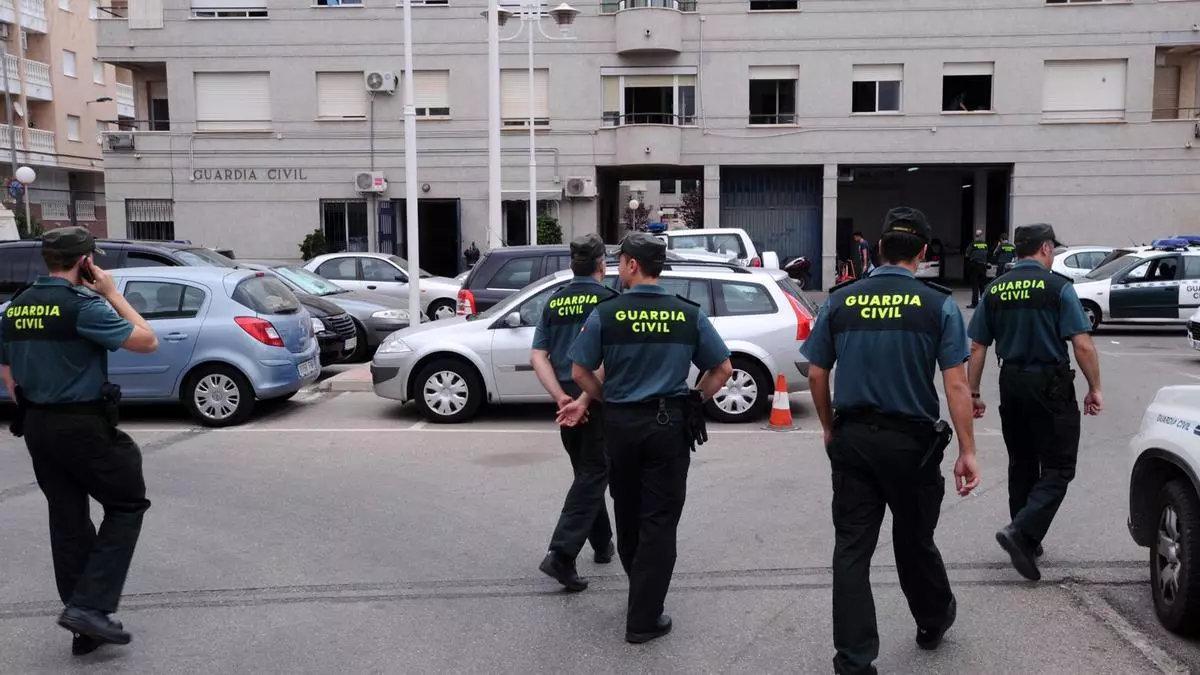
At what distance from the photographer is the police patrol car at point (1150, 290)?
18.8 m

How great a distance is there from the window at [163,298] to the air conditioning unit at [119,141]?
73.2 feet

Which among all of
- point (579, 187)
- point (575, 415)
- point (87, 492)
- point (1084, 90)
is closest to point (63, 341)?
point (87, 492)

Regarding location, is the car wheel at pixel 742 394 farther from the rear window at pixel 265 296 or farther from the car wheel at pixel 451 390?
the rear window at pixel 265 296

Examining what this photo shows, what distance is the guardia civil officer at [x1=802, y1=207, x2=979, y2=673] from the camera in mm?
4172

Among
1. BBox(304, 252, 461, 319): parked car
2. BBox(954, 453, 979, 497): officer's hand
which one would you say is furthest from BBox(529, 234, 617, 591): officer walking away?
BBox(304, 252, 461, 319): parked car

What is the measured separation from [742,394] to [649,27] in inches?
812

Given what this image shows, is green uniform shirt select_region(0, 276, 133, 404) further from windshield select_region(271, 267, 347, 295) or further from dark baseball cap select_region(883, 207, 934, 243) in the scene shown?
windshield select_region(271, 267, 347, 295)

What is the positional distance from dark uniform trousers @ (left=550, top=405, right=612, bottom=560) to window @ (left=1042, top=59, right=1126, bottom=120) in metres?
27.6

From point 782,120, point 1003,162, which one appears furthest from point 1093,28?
point 782,120

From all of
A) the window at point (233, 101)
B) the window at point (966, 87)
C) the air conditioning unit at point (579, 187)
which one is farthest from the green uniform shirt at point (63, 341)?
the window at point (966, 87)

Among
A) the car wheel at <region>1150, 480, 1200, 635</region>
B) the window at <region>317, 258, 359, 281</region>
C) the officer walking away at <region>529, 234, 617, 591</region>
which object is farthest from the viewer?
the window at <region>317, 258, 359, 281</region>

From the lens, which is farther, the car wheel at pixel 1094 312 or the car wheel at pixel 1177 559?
the car wheel at pixel 1094 312

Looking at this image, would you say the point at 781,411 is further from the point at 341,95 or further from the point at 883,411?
the point at 341,95

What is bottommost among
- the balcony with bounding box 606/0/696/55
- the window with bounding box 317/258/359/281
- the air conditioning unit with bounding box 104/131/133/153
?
the window with bounding box 317/258/359/281
